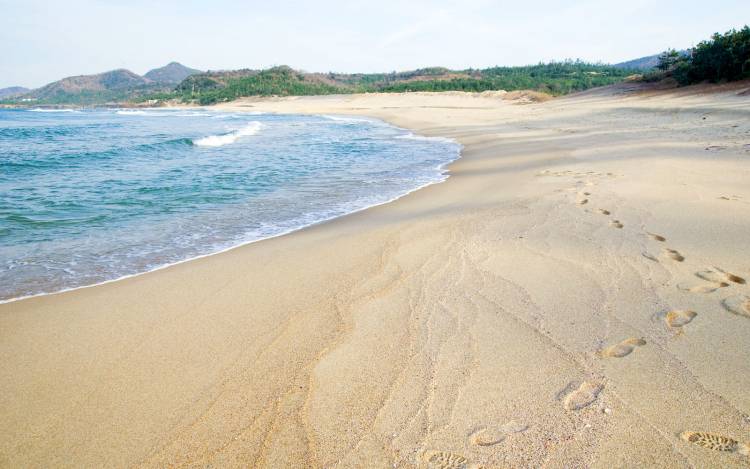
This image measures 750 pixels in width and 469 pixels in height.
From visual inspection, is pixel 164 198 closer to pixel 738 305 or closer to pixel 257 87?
pixel 738 305

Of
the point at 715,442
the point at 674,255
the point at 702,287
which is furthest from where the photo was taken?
the point at 674,255

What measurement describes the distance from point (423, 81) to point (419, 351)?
279 ft

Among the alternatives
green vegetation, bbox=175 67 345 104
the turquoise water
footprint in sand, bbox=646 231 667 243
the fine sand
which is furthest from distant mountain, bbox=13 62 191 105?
footprint in sand, bbox=646 231 667 243

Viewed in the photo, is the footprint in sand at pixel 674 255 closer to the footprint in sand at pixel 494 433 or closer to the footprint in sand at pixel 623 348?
the footprint in sand at pixel 623 348

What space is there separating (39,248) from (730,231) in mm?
8201

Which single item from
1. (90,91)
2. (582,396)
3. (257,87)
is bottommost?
(582,396)

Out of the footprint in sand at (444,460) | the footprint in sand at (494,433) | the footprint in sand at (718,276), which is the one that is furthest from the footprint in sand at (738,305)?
the footprint in sand at (444,460)

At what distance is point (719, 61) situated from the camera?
904 inches

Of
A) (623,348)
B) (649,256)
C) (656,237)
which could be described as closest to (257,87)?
(656,237)

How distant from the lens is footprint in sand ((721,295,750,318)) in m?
2.76

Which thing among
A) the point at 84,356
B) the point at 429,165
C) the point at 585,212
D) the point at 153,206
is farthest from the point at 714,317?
the point at 429,165

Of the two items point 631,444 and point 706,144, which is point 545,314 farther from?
point 706,144

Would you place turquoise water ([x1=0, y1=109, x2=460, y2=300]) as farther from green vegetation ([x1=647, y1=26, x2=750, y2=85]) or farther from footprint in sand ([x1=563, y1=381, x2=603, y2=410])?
green vegetation ([x1=647, y1=26, x2=750, y2=85])

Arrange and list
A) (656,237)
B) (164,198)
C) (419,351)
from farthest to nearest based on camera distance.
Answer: (164,198) < (656,237) < (419,351)
